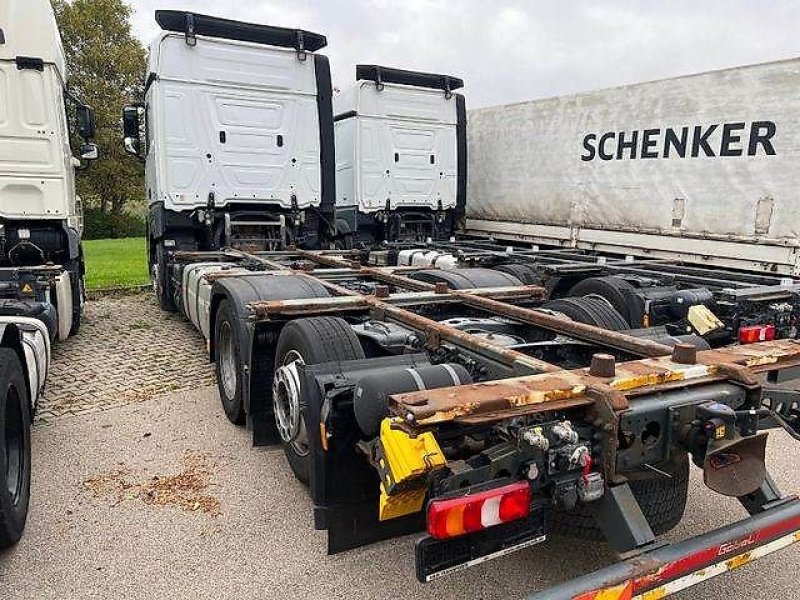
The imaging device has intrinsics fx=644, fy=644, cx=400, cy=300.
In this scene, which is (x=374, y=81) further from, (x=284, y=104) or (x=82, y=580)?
(x=82, y=580)

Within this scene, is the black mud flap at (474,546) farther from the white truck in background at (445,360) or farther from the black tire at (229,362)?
the black tire at (229,362)

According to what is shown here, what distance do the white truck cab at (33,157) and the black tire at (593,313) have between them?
177 inches

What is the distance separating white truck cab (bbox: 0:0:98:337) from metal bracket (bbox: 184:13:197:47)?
139 cm

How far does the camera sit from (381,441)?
2270 millimetres

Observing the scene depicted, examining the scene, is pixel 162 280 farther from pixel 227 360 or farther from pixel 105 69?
pixel 105 69

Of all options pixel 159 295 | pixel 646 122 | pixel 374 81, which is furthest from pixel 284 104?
pixel 646 122

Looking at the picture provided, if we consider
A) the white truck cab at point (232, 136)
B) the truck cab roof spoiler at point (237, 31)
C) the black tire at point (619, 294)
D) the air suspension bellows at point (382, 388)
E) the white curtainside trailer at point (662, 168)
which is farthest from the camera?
the white truck cab at point (232, 136)

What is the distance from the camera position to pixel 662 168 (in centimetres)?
774

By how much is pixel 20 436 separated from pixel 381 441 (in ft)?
7.32

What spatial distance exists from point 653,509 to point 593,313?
1401mm

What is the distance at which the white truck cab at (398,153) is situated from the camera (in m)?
9.54

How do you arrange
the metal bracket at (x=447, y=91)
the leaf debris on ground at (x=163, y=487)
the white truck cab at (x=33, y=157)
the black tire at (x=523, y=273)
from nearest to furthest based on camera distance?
the leaf debris on ground at (x=163, y=487)
the white truck cab at (x=33, y=157)
the black tire at (x=523, y=273)
the metal bracket at (x=447, y=91)

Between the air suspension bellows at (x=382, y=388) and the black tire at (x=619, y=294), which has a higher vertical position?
the air suspension bellows at (x=382, y=388)

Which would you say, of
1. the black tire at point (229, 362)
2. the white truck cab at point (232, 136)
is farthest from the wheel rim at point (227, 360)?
the white truck cab at point (232, 136)
